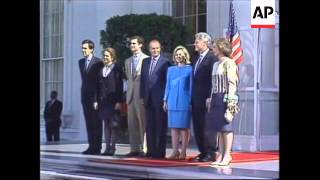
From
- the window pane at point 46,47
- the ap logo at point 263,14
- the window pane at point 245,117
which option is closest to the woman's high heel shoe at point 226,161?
the window pane at point 245,117

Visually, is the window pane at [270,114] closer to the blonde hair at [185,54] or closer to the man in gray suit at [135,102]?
the blonde hair at [185,54]

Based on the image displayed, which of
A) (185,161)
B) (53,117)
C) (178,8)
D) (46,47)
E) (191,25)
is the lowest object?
(185,161)

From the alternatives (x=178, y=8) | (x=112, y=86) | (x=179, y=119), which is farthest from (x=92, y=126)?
(x=178, y=8)

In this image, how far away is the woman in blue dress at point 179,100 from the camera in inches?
229

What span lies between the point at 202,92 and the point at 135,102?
2.15ft

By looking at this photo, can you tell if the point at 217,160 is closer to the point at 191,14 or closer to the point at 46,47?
the point at 191,14

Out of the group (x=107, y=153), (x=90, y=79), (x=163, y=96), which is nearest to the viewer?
(x=163, y=96)

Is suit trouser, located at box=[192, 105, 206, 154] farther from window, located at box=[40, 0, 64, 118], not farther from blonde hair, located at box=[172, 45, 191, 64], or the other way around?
window, located at box=[40, 0, 64, 118]

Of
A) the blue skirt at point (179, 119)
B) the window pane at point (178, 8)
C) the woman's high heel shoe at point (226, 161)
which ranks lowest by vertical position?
the woman's high heel shoe at point (226, 161)

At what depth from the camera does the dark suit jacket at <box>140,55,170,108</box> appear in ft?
19.5

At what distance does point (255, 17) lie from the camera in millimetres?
5684

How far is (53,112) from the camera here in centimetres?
635

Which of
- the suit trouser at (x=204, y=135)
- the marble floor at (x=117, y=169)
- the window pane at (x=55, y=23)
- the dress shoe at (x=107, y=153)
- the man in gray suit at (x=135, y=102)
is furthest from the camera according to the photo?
the window pane at (x=55, y=23)

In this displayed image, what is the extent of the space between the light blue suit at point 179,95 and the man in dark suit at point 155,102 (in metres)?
0.07
